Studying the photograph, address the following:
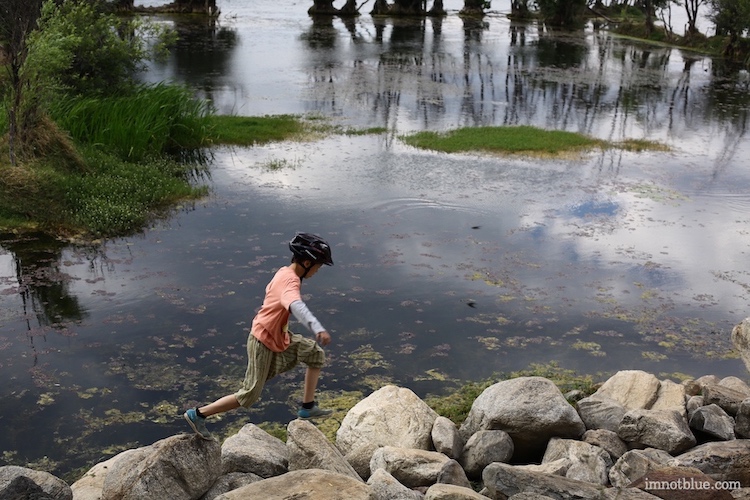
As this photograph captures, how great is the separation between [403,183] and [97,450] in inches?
387

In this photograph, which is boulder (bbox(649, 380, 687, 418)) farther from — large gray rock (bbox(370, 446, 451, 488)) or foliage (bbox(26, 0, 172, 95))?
foliage (bbox(26, 0, 172, 95))

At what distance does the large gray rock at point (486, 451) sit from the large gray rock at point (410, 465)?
466 millimetres

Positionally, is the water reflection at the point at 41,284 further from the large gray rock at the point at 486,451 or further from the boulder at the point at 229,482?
the large gray rock at the point at 486,451

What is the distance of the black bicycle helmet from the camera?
611 cm

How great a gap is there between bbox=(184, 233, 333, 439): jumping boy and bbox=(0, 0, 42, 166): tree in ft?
31.0

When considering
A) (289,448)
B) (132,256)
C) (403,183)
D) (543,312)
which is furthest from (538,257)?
(289,448)

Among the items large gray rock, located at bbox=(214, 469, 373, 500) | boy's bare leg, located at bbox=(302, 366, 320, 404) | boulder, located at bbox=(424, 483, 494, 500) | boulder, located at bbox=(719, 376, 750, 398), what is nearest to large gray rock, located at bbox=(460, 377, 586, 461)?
boulder, located at bbox=(424, 483, 494, 500)

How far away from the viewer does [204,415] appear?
632 centimetres

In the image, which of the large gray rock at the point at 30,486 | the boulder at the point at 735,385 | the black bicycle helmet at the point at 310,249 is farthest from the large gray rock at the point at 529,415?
the large gray rock at the point at 30,486

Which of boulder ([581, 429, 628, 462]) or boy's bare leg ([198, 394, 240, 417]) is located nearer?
boy's bare leg ([198, 394, 240, 417])

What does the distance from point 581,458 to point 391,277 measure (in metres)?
5.52

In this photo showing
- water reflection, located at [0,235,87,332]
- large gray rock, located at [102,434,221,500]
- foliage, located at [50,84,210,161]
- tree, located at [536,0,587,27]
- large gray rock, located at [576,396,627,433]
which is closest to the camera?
large gray rock, located at [102,434,221,500]

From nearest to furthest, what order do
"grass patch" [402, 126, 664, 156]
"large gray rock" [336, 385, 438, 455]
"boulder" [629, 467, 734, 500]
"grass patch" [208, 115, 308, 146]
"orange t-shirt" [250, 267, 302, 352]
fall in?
1. "boulder" [629, 467, 734, 500]
2. "orange t-shirt" [250, 267, 302, 352]
3. "large gray rock" [336, 385, 438, 455]
4. "grass patch" [208, 115, 308, 146]
5. "grass patch" [402, 126, 664, 156]

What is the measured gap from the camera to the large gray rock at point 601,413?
7676mm
